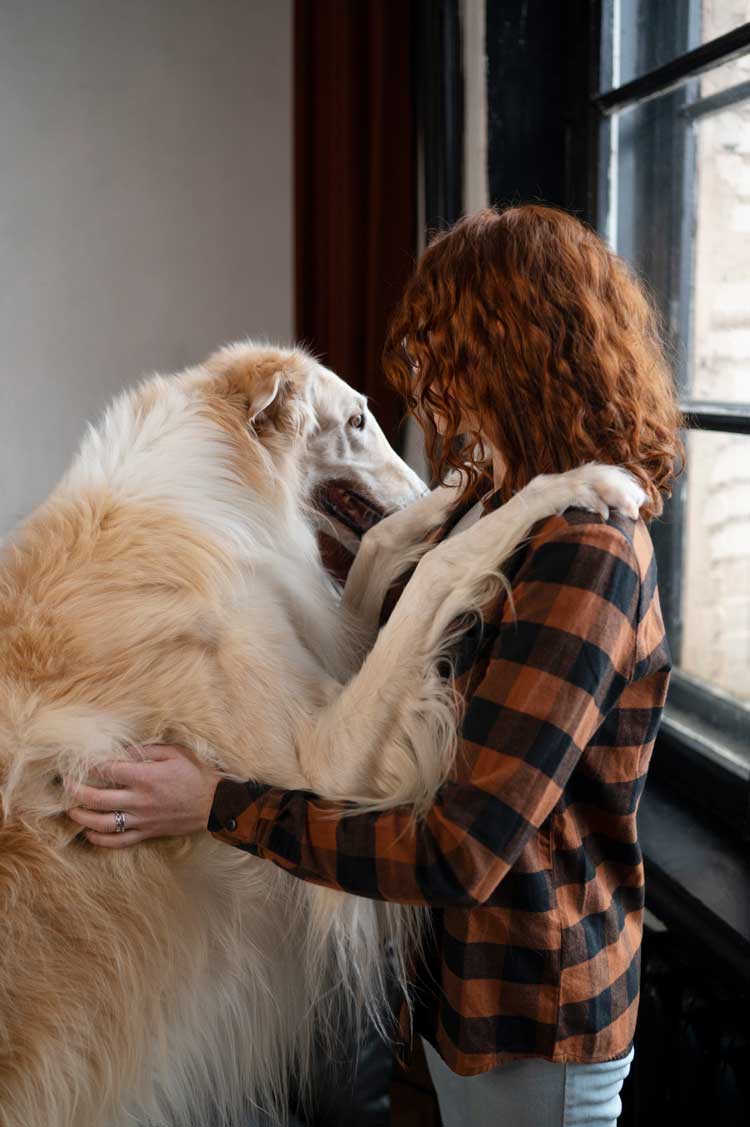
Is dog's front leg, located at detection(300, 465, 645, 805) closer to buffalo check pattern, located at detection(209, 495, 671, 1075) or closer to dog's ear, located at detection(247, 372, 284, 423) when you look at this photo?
buffalo check pattern, located at detection(209, 495, 671, 1075)

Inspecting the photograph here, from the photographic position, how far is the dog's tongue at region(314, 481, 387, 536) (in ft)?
4.93

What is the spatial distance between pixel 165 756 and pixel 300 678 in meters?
0.19

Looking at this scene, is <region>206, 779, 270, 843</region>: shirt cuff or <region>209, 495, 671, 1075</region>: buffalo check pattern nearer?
<region>209, 495, 671, 1075</region>: buffalo check pattern

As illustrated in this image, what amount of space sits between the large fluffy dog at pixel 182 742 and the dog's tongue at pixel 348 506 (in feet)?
0.81

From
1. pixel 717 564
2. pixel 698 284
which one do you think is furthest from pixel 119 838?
pixel 698 284

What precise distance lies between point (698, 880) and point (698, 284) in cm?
97

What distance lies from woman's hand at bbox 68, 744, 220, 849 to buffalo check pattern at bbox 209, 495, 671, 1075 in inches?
2.6

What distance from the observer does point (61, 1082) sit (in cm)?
107

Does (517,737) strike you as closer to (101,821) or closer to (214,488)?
(101,821)

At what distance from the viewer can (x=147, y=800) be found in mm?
1020

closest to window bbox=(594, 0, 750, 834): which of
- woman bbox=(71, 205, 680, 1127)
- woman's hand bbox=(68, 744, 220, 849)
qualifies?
woman bbox=(71, 205, 680, 1127)

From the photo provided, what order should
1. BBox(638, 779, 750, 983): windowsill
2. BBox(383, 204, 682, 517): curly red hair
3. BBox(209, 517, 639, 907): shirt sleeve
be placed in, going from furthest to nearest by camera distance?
1. BBox(638, 779, 750, 983): windowsill
2. BBox(383, 204, 682, 517): curly red hair
3. BBox(209, 517, 639, 907): shirt sleeve

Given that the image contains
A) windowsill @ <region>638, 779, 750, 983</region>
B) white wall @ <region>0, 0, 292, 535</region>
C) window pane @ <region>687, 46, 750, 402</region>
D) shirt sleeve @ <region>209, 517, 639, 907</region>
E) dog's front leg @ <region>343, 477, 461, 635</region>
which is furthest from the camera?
white wall @ <region>0, 0, 292, 535</region>

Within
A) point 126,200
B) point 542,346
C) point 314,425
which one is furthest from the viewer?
point 126,200
